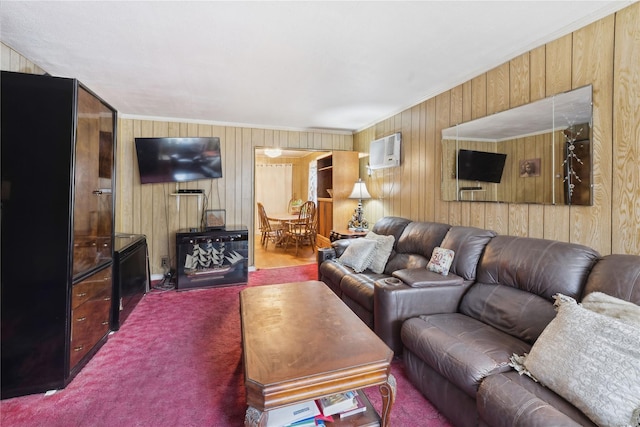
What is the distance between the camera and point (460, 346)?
64.9 inches

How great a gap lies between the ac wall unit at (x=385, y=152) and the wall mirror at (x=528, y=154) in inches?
35.7

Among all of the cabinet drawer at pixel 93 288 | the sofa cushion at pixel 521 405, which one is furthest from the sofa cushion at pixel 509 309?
the cabinet drawer at pixel 93 288

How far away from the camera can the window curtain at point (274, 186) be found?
8.55 meters

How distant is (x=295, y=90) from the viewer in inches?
128

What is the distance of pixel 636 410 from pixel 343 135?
4.88 m

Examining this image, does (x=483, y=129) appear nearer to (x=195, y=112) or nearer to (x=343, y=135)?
(x=343, y=135)

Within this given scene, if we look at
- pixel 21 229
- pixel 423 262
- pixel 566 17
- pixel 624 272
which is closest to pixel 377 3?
pixel 566 17

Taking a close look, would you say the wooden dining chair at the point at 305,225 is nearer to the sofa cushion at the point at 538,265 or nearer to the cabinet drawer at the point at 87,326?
the cabinet drawer at the point at 87,326

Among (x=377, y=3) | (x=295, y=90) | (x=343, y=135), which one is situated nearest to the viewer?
(x=377, y=3)

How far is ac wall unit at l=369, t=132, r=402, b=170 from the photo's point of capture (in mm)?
3936

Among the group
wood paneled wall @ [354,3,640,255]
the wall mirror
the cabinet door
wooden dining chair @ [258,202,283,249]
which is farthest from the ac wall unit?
the cabinet door

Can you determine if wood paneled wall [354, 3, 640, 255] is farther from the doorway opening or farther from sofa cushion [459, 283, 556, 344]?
the doorway opening

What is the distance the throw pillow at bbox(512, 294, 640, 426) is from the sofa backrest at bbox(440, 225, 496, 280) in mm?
916

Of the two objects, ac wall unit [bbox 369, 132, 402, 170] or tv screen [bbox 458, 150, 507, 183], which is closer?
tv screen [bbox 458, 150, 507, 183]
